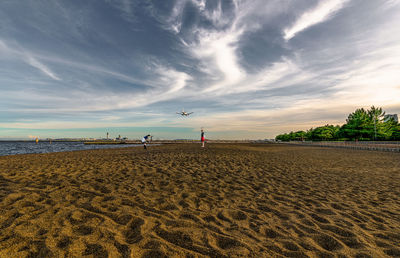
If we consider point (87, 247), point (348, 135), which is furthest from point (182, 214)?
point (348, 135)

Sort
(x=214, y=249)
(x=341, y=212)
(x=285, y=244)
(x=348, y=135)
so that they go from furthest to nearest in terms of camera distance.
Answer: (x=348, y=135)
(x=341, y=212)
(x=285, y=244)
(x=214, y=249)

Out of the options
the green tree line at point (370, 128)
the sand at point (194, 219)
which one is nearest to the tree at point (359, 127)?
the green tree line at point (370, 128)

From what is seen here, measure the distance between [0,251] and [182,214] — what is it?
3.15m

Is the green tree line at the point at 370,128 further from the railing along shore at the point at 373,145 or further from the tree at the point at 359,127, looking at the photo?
the railing along shore at the point at 373,145

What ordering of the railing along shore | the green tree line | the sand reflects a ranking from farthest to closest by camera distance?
the green tree line
the railing along shore
the sand

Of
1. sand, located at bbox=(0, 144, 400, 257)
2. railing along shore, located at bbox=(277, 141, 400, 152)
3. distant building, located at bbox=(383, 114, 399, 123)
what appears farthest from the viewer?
distant building, located at bbox=(383, 114, 399, 123)

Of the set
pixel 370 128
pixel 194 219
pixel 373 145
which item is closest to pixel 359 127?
pixel 370 128

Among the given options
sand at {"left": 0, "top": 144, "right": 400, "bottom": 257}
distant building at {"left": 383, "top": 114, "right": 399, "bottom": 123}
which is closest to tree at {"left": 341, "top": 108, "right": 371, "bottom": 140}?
distant building at {"left": 383, "top": 114, "right": 399, "bottom": 123}

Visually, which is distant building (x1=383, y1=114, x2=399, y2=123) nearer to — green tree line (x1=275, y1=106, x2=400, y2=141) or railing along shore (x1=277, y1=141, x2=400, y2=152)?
green tree line (x1=275, y1=106, x2=400, y2=141)

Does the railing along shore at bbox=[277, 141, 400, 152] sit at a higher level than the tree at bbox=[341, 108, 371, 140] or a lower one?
lower

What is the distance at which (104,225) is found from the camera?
12.2 ft

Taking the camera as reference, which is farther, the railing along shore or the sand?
the railing along shore

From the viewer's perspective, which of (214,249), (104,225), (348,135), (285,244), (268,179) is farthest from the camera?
(348,135)

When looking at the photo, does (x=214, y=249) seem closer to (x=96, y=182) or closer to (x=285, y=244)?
(x=285, y=244)
